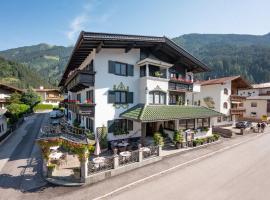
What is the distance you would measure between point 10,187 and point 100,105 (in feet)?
31.4

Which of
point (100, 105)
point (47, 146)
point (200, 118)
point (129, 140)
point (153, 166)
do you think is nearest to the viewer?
point (47, 146)

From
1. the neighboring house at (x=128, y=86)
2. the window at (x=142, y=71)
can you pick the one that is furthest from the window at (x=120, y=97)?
the window at (x=142, y=71)

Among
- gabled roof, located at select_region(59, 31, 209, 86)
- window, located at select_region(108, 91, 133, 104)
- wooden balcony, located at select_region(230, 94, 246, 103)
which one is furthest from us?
wooden balcony, located at select_region(230, 94, 246, 103)

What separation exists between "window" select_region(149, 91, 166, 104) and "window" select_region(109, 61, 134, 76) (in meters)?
3.38

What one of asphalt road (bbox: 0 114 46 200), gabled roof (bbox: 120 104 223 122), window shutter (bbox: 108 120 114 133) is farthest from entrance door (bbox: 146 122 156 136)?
asphalt road (bbox: 0 114 46 200)

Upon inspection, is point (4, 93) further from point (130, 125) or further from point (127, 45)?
point (127, 45)

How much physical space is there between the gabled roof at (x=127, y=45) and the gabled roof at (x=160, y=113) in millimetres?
6611

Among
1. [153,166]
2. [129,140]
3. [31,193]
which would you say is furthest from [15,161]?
[153,166]

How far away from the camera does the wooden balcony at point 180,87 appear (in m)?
22.8

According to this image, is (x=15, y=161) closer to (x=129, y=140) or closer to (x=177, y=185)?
(x=129, y=140)

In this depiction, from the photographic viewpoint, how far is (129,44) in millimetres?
19422

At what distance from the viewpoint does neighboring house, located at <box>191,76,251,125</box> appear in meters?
36.4

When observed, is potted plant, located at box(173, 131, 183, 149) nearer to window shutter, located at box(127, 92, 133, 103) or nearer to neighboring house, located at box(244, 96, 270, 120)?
window shutter, located at box(127, 92, 133, 103)

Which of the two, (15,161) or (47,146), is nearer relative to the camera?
(47,146)
